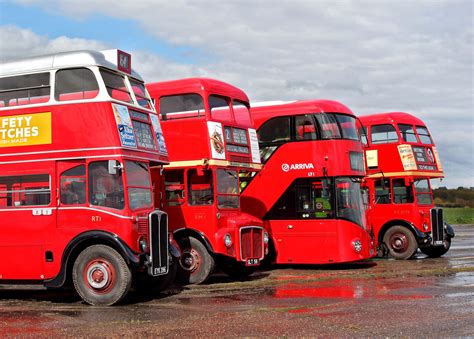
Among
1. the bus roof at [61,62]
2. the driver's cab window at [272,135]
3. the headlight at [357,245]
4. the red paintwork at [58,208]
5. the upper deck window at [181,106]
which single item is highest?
the bus roof at [61,62]

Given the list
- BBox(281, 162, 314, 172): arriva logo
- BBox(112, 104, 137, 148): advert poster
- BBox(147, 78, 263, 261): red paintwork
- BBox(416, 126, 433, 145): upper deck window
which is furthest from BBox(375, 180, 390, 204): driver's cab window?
BBox(112, 104, 137, 148): advert poster

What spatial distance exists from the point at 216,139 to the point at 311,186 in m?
3.73

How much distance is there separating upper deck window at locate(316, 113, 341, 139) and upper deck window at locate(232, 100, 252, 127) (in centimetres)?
200

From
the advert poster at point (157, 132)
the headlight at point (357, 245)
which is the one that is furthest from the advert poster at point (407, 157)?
the advert poster at point (157, 132)

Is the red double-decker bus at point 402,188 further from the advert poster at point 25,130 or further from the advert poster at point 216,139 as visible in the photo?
the advert poster at point 25,130

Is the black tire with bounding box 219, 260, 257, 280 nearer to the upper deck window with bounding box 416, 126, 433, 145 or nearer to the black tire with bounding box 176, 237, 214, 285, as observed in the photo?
the black tire with bounding box 176, 237, 214, 285

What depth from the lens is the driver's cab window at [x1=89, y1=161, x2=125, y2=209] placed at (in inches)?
484

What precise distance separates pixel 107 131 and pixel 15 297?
12.3 ft

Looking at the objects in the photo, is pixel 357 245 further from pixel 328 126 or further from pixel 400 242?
Answer: pixel 400 242

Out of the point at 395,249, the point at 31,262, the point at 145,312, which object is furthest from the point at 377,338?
the point at 395,249

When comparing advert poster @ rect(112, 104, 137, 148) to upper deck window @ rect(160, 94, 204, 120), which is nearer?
advert poster @ rect(112, 104, 137, 148)

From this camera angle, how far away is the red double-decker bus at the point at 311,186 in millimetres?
18047

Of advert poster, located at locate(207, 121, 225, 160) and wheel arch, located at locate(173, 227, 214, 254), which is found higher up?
advert poster, located at locate(207, 121, 225, 160)

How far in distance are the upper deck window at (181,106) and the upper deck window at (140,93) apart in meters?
1.99
